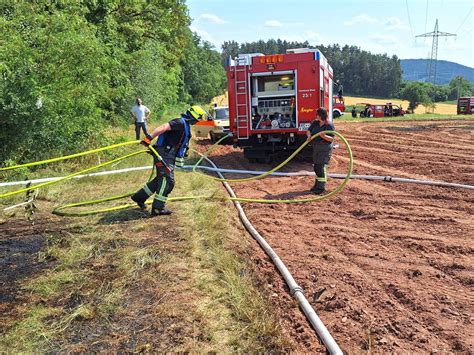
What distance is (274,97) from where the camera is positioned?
11.5 meters

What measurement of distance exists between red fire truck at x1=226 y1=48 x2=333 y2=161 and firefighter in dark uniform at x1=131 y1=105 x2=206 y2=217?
475cm

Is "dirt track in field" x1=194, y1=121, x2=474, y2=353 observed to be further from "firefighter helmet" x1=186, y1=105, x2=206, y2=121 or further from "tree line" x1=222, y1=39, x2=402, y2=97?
"tree line" x1=222, y1=39, x2=402, y2=97

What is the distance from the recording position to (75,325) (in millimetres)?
3553

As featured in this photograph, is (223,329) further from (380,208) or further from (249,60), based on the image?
(249,60)

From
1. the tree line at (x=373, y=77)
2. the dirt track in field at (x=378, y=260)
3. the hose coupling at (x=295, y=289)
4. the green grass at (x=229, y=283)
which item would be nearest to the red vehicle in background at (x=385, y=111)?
the dirt track in field at (x=378, y=260)

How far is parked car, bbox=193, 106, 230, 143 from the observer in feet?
56.1

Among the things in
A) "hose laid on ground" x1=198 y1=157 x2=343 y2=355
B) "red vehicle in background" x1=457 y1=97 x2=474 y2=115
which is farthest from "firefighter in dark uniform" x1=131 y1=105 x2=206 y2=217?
"red vehicle in background" x1=457 y1=97 x2=474 y2=115

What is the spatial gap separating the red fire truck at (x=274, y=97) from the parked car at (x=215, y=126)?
5.24 m

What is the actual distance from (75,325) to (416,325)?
2758mm

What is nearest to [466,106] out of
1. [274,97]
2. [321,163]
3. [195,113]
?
[274,97]

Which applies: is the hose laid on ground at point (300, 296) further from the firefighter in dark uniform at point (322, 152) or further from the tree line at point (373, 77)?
the tree line at point (373, 77)

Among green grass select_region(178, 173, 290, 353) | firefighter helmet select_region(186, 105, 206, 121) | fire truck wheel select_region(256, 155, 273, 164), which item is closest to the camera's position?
green grass select_region(178, 173, 290, 353)

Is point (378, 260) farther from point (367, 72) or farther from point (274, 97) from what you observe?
point (367, 72)

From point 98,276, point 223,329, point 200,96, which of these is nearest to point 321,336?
point 223,329
